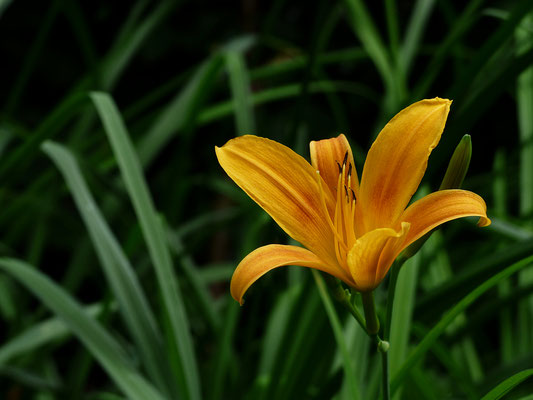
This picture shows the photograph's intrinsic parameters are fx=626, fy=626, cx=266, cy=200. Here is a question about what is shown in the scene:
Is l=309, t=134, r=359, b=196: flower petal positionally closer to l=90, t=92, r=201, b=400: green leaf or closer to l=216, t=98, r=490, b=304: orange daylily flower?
l=216, t=98, r=490, b=304: orange daylily flower

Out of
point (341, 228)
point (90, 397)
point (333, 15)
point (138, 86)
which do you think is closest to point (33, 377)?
point (90, 397)

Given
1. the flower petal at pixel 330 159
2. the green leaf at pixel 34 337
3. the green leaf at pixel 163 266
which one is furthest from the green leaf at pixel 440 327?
the green leaf at pixel 34 337

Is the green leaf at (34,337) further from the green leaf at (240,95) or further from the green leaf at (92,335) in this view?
the green leaf at (240,95)

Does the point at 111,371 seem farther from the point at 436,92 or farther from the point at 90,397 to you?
the point at 436,92

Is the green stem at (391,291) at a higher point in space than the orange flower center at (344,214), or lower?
lower

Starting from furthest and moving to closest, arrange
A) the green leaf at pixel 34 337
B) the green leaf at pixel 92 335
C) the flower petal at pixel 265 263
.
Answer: the green leaf at pixel 34 337 < the green leaf at pixel 92 335 < the flower petal at pixel 265 263

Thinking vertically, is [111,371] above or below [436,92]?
below
